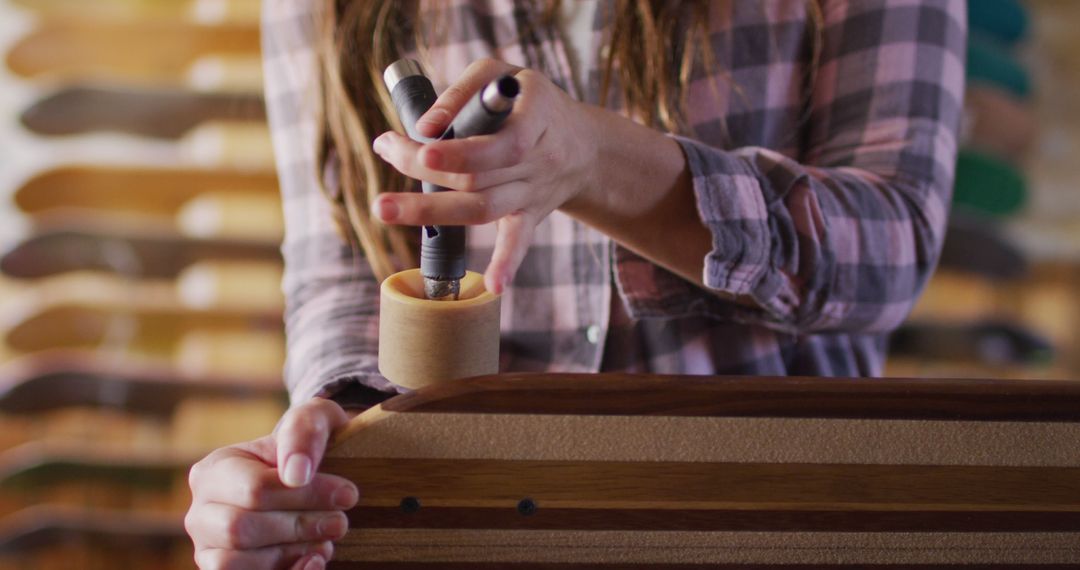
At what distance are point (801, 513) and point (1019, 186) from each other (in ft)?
4.09

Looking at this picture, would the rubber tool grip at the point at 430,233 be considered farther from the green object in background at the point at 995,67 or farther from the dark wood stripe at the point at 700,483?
the green object in background at the point at 995,67

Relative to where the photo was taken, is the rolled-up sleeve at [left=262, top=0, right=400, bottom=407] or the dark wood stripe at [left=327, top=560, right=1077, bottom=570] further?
the rolled-up sleeve at [left=262, top=0, right=400, bottom=407]

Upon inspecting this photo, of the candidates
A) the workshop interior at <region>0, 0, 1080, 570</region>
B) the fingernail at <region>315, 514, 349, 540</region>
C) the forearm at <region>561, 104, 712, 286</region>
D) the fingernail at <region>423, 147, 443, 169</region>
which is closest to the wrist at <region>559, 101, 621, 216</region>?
the forearm at <region>561, 104, 712, 286</region>

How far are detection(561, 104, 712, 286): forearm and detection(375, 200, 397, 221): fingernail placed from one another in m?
0.14

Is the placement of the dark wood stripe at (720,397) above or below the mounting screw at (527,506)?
above

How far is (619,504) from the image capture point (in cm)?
50

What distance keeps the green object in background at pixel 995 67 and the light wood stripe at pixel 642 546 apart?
117 centimetres

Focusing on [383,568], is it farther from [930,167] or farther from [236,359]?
[236,359]

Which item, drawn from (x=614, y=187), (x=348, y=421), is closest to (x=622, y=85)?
(x=614, y=187)

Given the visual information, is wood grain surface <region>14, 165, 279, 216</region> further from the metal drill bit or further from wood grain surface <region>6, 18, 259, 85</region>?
the metal drill bit

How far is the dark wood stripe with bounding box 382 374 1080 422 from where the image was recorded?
1.61 ft

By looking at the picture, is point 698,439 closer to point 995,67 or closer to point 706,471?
point 706,471

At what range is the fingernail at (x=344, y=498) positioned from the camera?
1.62 ft

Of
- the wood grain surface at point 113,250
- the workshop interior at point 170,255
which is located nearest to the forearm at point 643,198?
the workshop interior at point 170,255
